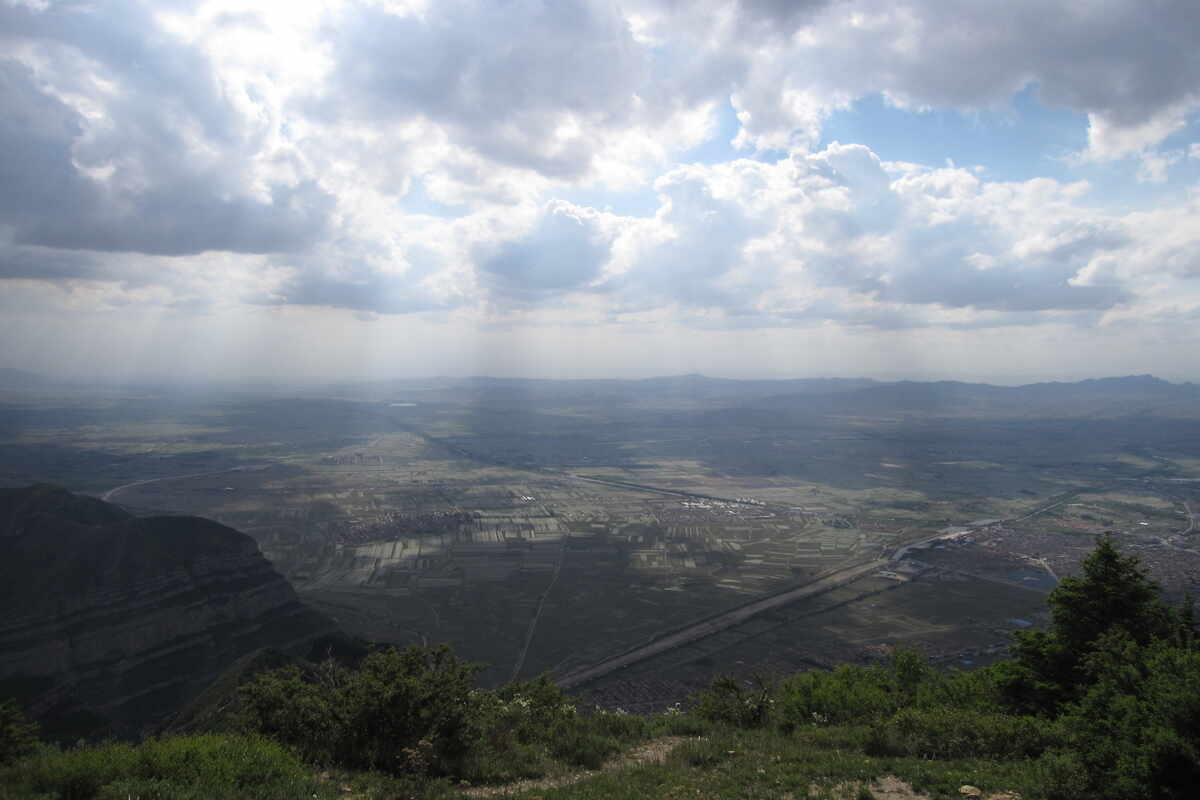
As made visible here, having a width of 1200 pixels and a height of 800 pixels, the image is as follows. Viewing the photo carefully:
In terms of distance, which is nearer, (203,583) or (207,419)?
(203,583)

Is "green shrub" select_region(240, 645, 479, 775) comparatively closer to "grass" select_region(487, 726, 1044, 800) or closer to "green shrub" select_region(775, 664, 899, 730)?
"grass" select_region(487, 726, 1044, 800)

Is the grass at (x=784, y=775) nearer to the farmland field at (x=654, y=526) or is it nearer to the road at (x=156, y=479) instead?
the farmland field at (x=654, y=526)

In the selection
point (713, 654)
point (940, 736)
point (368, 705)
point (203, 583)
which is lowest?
point (713, 654)

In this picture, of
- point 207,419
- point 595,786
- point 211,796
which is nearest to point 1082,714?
point 595,786

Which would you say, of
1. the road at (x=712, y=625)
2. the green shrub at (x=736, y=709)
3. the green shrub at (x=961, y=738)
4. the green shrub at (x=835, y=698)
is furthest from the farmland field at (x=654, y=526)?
the green shrub at (x=961, y=738)

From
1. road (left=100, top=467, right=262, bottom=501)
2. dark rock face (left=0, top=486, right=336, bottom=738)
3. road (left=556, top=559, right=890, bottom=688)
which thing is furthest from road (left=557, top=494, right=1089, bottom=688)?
road (left=100, top=467, right=262, bottom=501)

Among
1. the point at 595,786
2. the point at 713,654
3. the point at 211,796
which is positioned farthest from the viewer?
the point at 713,654

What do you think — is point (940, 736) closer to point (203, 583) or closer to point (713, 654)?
point (713, 654)
